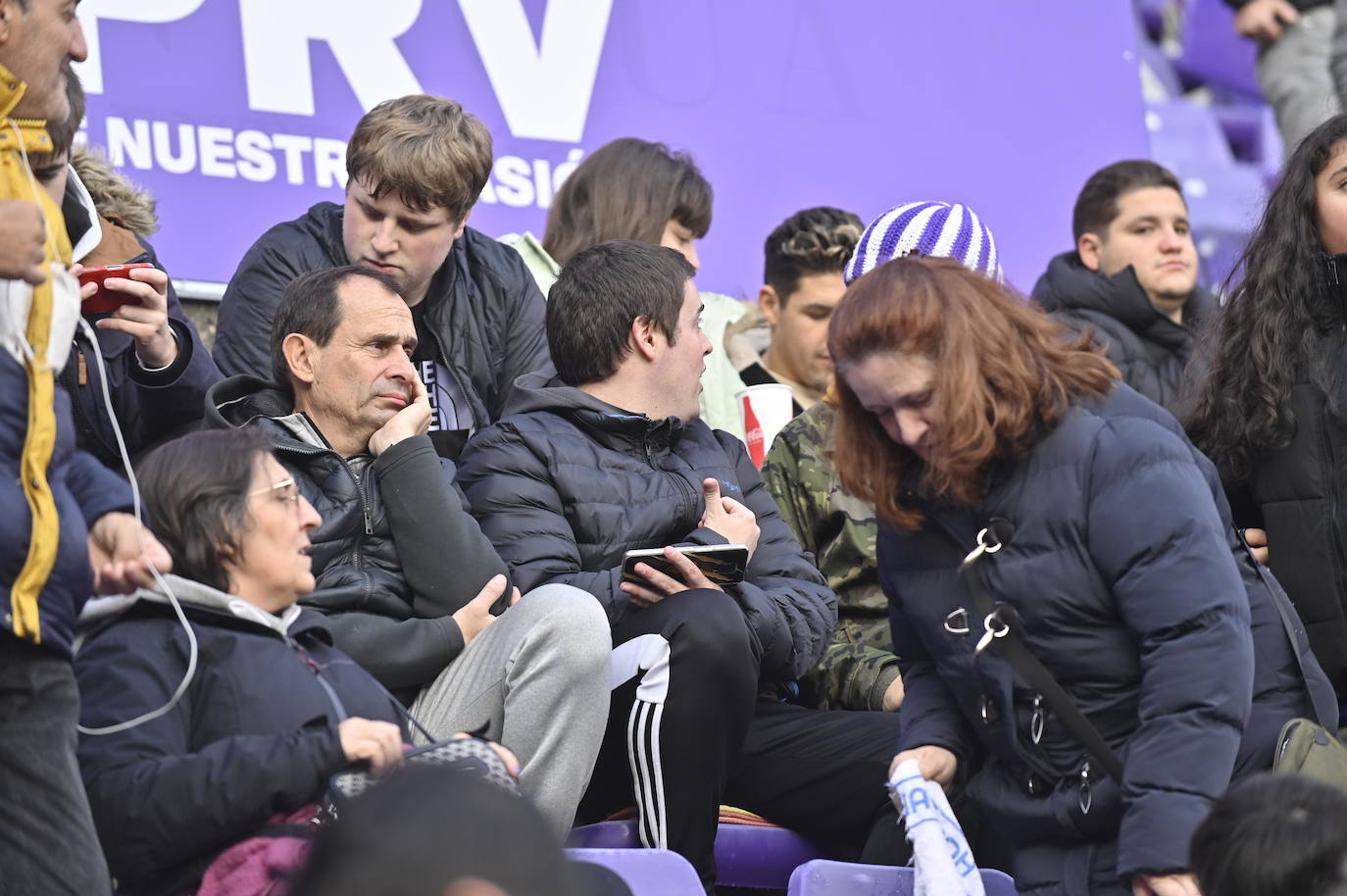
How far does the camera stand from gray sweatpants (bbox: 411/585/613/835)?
3.71 meters

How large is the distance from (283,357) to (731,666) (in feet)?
4.26

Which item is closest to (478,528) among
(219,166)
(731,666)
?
(731,666)

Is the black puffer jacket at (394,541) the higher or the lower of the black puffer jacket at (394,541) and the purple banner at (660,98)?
the lower

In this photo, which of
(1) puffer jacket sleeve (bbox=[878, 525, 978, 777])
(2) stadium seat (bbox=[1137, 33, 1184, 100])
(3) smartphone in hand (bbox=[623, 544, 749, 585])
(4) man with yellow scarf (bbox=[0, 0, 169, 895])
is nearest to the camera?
(4) man with yellow scarf (bbox=[0, 0, 169, 895])

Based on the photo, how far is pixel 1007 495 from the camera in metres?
3.21

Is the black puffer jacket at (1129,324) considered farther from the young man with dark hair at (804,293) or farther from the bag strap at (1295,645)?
the bag strap at (1295,645)

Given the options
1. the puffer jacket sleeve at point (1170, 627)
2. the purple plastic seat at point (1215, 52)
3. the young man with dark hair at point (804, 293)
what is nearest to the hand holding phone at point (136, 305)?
the puffer jacket sleeve at point (1170, 627)

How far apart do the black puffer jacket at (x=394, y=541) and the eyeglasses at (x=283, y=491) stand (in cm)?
52

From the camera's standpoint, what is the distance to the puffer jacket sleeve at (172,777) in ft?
9.57

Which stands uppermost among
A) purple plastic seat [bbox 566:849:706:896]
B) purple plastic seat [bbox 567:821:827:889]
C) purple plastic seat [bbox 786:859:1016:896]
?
purple plastic seat [bbox 566:849:706:896]

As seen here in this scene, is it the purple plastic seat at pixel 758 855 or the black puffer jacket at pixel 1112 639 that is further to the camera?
the purple plastic seat at pixel 758 855

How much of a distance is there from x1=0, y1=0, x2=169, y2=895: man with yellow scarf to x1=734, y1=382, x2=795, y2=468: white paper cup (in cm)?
296

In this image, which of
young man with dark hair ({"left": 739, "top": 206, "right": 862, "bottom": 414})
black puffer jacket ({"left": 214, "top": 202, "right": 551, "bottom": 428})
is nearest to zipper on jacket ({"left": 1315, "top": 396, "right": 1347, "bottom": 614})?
black puffer jacket ({"left": 214, "top": 202, "right": 551, "bottom": 428})

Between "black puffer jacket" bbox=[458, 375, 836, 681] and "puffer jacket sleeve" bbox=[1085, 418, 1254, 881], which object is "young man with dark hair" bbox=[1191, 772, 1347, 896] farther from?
"black puffer jacket" bbox=[458, 375, 836, 681]
